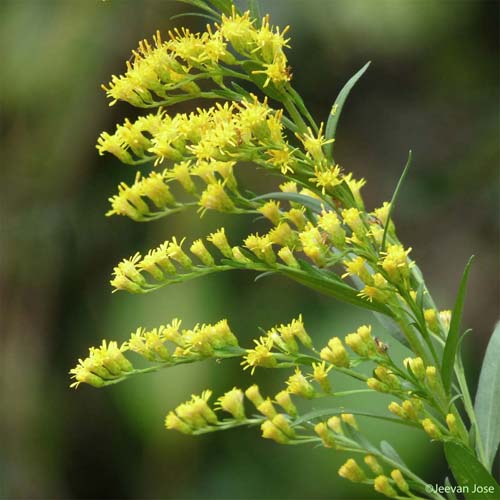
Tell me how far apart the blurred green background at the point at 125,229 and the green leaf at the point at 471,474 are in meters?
2.50

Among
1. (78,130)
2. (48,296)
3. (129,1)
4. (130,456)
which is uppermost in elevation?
(129,1)

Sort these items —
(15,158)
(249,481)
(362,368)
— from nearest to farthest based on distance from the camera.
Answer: (362,368), (249,481), (15,158)

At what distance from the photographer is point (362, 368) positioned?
329cm

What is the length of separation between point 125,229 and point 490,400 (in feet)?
9.50

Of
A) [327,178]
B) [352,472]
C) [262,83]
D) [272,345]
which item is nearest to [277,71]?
[262,83]

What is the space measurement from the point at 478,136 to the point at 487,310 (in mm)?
853

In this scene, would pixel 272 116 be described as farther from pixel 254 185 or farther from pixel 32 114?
pixel 32 114

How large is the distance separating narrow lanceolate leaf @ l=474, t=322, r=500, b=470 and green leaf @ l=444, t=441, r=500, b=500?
0.50ft

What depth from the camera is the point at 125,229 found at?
410 cm

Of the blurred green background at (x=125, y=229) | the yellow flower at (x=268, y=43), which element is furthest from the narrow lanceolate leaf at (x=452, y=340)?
the blurred green background at (x=125, y=229)

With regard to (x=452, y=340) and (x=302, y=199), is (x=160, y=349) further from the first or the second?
(x=452, y=340)

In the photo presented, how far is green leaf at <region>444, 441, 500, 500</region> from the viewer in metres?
1.20

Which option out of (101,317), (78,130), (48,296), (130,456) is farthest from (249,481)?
(78,130)

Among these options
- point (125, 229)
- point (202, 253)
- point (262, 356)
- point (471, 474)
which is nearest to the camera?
point (471, 474)
